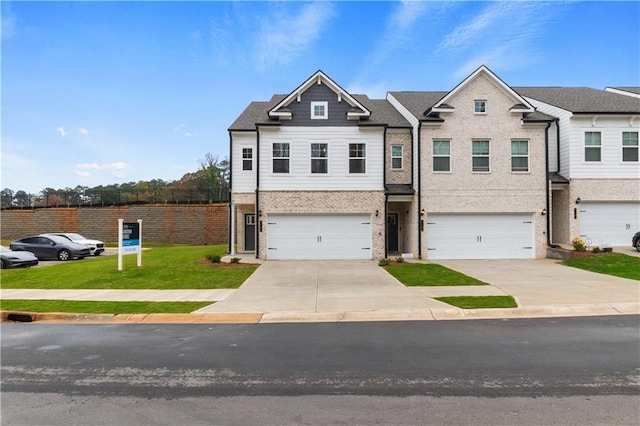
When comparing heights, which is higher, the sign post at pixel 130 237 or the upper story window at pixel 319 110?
the upper story window at pixel 319 110

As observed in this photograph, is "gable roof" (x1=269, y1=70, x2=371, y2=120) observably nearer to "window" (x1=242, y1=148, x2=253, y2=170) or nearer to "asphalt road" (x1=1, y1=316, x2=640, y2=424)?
"window" (x1=242, y1=148, x2=253, y2=170)

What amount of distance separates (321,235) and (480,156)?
9.00 m

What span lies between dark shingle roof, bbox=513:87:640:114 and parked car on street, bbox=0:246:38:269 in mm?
28539

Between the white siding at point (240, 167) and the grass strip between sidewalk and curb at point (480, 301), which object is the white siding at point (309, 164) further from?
the grass strip between sidewalk and curb at point (480, 301)

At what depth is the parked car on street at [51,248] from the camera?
22.3m

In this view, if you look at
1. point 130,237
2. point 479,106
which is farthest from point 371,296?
point 479,106

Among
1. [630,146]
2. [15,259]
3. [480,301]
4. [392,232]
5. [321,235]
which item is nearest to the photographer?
[480,301]

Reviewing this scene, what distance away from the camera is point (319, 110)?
18.8 meters

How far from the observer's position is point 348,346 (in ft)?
20.7

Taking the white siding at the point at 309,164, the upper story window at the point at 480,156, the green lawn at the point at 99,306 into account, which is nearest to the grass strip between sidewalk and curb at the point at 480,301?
the green lawn at the point at 99,306

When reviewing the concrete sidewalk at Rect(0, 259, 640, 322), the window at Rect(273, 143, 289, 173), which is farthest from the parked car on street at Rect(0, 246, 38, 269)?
the window at Rect(273, 143, 289, 173)

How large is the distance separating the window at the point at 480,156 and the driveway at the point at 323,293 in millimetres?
7919

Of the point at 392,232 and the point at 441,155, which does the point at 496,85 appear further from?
the point at 392,232

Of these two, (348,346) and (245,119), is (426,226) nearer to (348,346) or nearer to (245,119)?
(245,119)
